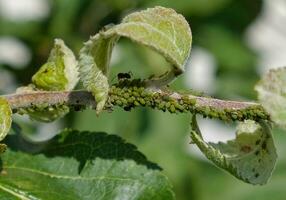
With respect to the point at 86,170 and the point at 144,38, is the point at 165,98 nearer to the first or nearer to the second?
the point at 144,38

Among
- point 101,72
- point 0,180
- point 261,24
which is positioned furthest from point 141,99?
point 261,24

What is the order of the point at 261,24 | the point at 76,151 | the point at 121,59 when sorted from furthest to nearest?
the point at 261,24, the point at 121,59, the point at 76,151

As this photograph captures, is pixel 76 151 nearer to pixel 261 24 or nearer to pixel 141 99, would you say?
pixel 141 99

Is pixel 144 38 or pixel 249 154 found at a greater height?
pixel 144 38

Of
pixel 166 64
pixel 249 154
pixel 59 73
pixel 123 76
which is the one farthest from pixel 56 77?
pixel 166 64

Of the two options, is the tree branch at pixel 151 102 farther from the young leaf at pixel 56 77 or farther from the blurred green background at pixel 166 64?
the blurred green background at pixel 166 64

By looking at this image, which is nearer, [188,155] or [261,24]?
[188,155]
